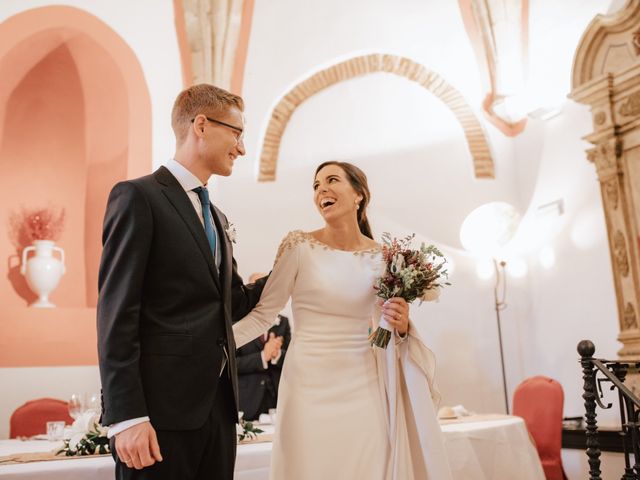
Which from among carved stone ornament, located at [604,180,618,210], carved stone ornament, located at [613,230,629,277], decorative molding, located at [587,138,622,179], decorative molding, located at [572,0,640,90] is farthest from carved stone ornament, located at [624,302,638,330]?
decorative molding, located at [572,0,640,90]

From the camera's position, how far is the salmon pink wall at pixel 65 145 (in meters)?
5.91

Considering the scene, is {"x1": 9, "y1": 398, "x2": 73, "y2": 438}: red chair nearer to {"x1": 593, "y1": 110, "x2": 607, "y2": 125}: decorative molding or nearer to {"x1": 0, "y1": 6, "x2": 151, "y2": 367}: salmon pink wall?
{"x1": 0, "y1": 6, "x2": 151, "y2": 367}: salmon pink wall

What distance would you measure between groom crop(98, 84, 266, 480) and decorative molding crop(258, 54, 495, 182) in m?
5.03

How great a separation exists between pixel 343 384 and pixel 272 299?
0.45 m

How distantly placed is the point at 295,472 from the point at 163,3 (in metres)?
5.83

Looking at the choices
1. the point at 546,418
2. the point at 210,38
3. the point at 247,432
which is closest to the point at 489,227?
the point at 546,418

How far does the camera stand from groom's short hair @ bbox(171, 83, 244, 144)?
6.92 feet

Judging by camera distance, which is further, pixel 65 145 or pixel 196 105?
pixel 65 145

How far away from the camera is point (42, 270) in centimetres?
582

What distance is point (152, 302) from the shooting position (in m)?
1.79

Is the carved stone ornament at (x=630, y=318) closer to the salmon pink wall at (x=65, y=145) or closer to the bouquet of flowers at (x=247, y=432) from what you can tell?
the bouquet of flowers at (x=247, y=432)

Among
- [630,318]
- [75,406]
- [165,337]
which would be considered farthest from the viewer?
[630,318]

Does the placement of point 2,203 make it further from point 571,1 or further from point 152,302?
point 571,1

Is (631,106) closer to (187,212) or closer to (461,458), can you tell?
(461,458)
